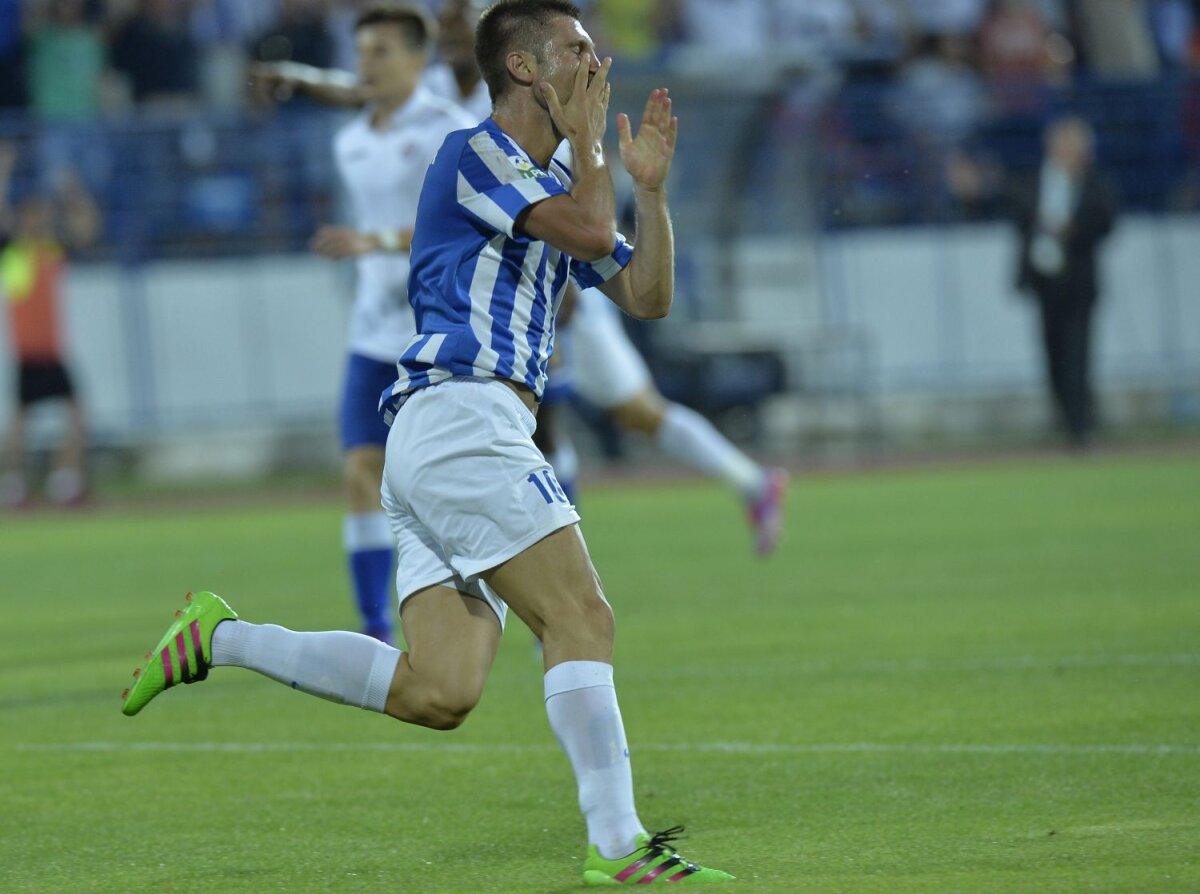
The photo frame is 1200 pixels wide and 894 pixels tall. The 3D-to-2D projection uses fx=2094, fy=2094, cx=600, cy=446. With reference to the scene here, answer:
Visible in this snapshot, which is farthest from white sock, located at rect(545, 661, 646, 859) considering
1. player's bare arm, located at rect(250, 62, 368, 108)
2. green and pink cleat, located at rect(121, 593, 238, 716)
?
player's bare arm, located at rect(250, 62, 368, 108)

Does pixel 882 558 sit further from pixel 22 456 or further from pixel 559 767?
pixel 22 456

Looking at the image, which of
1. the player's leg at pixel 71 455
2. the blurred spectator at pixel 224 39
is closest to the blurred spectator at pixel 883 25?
the blurred spectator at pixel 224 39

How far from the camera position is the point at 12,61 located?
22.0m

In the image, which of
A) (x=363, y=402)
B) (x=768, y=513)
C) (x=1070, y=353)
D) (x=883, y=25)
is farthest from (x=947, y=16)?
(x=363, y=402)

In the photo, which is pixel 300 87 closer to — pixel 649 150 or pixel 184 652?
pixel 184 652

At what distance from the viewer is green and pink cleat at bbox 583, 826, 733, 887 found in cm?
484

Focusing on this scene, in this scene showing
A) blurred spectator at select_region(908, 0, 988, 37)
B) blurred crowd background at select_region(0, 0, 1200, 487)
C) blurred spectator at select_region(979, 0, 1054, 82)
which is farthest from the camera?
blurred spectator at select_region(908, 0, 988, 37)

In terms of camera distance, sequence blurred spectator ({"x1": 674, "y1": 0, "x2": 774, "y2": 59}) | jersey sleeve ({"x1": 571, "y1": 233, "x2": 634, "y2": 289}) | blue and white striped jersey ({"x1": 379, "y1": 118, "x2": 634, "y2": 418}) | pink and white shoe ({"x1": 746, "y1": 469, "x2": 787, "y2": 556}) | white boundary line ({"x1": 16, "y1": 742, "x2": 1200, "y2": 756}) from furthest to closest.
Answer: blurred spectator ({"x1": 674, "y1": 0, "x2": 774, "y2": 59}), pink and white shoe ({"x1": 746, "y1": 469, "x2": 787, "y2": 556}), white boundary line ({"x1": 16, "y1": 742, "x2": 1200, "y2": 756}), jersey sleeve ({"x1": 571, "y1": 233, "x2": 634, "y2": 289}), blue and white striped jersey ({"x1": 379, "y1": 118, "x2": 634, "y2": 418})

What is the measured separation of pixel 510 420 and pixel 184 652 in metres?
1.17

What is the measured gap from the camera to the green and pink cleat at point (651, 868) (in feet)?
15.9

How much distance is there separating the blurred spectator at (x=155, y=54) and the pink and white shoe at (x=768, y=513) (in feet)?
39.8

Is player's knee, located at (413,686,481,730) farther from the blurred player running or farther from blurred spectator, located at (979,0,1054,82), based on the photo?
blurred spectator, located at (979,0,1054,82)

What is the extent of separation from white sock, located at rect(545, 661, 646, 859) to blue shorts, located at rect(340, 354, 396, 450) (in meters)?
3.88

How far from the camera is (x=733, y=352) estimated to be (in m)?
20.9
